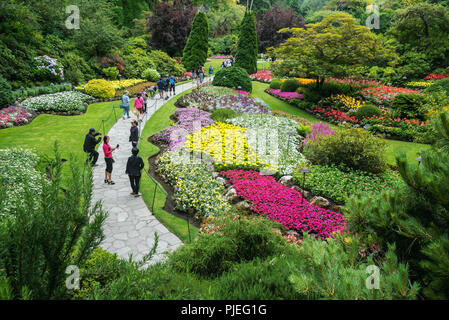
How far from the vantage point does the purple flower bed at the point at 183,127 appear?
11.6 meters

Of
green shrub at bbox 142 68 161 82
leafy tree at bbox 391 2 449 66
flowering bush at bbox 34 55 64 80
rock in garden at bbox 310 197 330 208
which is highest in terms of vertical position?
leafy tree at bbox 391 2 449 66

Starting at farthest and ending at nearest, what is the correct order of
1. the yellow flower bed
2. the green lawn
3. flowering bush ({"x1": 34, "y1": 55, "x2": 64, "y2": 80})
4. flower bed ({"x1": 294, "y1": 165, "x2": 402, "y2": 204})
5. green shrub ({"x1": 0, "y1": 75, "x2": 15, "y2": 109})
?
flowering bush ({"x1": 34, "y1": 55, "x2": 64, "y2": 80}) < green shrub ({"x1": 0, "y1": 75, "x2": 15, "y2": 109}) < the green lawn < the yellow flower bed < flower bed ({"x1": 294, "y1": 165, "x2": 402, "y2": 204})

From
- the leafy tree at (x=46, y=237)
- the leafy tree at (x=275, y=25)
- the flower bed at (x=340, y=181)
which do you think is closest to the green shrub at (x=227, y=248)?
the leafy tree at (x=46, y=237)

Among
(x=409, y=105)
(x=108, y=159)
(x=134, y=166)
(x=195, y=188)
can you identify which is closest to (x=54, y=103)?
(x=108, y=159)

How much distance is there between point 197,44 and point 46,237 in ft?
94.0

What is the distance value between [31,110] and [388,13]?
4173 cm

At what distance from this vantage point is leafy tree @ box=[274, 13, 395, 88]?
53.5 ft

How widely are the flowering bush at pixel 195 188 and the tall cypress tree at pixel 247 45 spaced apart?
19425mm

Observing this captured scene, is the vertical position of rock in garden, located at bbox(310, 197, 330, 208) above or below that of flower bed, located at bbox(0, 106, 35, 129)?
below

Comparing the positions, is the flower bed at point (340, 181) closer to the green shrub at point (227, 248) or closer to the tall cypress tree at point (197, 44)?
the green shrub at point (227, 248)

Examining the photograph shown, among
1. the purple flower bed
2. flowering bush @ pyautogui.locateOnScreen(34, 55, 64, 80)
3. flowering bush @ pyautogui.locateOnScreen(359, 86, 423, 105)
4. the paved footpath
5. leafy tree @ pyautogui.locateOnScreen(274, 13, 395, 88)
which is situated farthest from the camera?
flowering bush @ pyautogui.locateOnScreen(359, 86, 423, 105)

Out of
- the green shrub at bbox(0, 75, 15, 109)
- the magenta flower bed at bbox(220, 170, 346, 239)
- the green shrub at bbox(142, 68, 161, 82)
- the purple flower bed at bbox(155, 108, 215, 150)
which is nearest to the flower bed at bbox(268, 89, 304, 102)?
the purple flower bed at bbox(155, 108, 215, 150)

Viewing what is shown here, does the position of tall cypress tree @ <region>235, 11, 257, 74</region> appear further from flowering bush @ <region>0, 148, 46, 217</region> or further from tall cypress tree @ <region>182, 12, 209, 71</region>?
flowering bush @ <region>0, 148, 46, 217</region>

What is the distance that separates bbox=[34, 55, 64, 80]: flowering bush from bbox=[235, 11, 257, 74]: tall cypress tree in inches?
616
